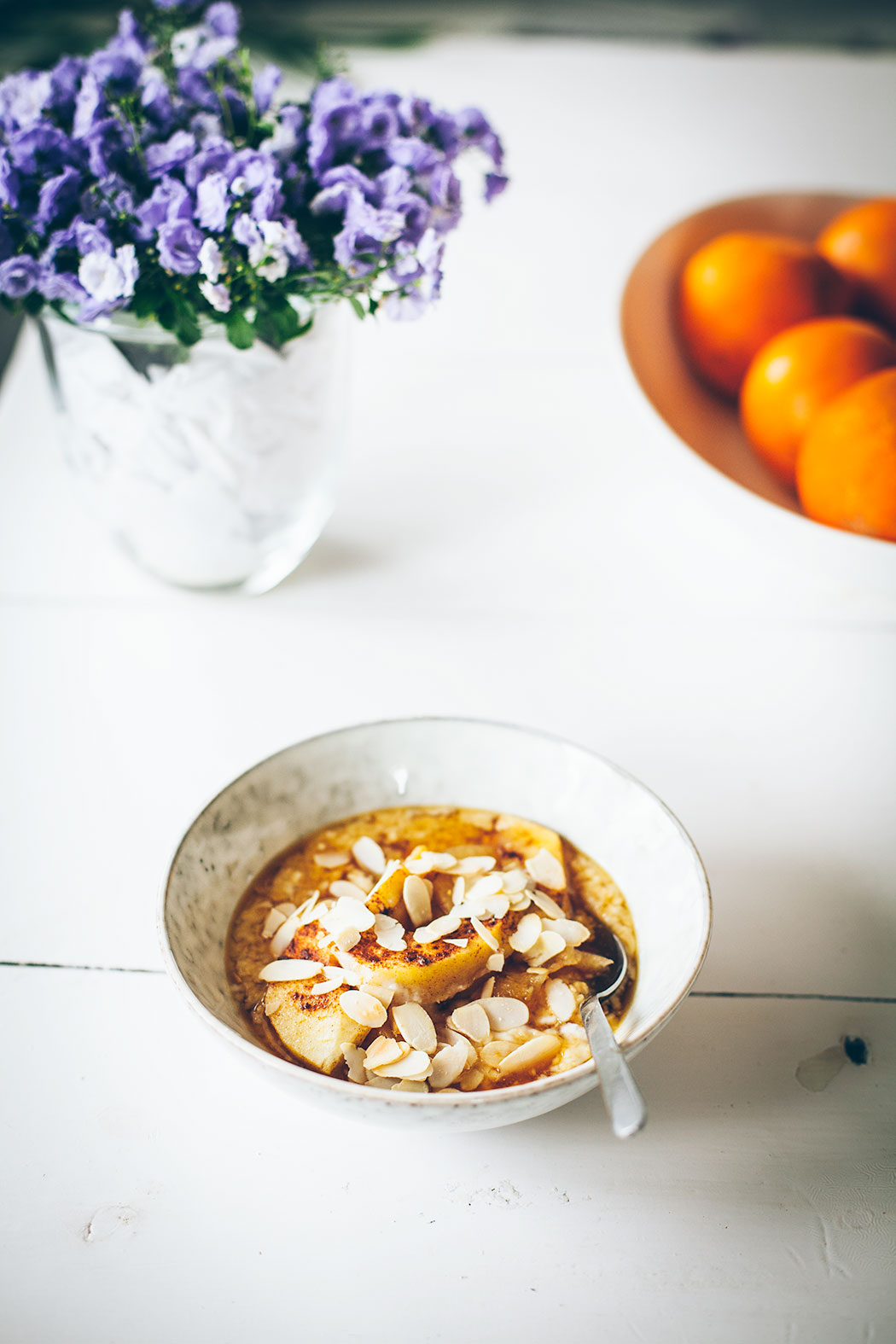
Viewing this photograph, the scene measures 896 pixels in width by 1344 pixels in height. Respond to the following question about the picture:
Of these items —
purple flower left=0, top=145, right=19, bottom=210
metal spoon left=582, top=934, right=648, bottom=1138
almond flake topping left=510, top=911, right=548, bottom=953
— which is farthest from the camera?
purple flower left=0, top=145, right=19, bottom=210

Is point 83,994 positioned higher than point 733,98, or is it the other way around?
point 733,98

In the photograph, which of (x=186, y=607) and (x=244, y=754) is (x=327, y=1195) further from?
(x=186, y=607)

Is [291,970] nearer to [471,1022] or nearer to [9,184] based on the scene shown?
[471,1022]

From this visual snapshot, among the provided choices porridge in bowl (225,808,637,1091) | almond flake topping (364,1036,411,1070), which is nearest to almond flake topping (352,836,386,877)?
porridge in bowl (225,808,637,1091)

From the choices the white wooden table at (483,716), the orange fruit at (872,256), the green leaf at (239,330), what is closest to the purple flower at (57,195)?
the green leaf at (239,330)

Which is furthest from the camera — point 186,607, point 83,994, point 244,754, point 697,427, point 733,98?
point 733,98

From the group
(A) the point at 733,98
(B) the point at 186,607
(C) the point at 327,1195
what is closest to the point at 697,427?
(B) the point at 186,607

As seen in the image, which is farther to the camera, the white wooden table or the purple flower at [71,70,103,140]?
the purple flower at [71,70,103,140]

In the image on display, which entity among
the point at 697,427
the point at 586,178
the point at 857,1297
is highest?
the point at 586,178

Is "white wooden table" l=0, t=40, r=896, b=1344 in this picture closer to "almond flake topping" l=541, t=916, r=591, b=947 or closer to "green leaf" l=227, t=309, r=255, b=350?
"almond flake topping" l=541, t=916, r=591, b=947
